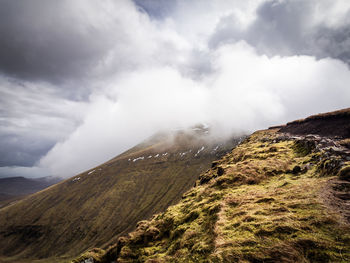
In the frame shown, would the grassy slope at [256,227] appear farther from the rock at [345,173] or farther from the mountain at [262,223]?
the rock at [345,173]

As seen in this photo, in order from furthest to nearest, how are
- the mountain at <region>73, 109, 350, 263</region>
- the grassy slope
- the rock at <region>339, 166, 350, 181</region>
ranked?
the rock at <region>339, 166, 350, 181</region> < the mountain at <region>73, 109, 350, 263</region> < the grassy slope

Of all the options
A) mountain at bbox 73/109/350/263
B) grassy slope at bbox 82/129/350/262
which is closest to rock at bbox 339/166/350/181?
mountain at bbox 73/109/350/263

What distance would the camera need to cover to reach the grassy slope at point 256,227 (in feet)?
34.2

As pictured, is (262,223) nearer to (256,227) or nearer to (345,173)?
(256,227)

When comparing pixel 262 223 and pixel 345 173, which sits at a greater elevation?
pixel 345 173

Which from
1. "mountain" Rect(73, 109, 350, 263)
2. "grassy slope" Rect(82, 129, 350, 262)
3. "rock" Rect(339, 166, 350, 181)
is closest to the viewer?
"grassy slope" Rect(82, 129, 350, 262)

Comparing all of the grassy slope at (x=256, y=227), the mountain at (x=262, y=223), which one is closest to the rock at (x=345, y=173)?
the mountain at (x=262, y=223)

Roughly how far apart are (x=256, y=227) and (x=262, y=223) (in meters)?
0.51

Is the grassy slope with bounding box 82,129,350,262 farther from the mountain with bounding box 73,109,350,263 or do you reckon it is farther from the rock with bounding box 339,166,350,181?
the rock with bounding box 339,166,350,181

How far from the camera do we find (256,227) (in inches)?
516

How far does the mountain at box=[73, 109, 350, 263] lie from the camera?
1052 centimetres

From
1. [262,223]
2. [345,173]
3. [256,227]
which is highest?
[345,173]

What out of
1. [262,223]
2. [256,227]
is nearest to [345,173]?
[262,223]

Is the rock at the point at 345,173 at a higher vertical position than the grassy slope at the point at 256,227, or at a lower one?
higher
